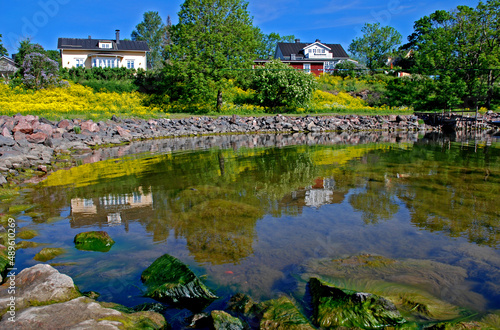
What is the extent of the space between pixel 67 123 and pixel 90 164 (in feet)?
24.0

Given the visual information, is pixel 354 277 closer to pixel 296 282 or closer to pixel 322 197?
pixel 296 282

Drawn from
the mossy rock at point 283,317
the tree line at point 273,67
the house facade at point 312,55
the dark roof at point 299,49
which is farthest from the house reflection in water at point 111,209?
the dark roof at point 299,49

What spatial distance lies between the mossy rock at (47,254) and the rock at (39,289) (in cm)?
116

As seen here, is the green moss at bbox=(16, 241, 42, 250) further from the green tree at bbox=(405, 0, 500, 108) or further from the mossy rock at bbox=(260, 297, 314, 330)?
the green tree at bbox=(405, 0, 500, 108)

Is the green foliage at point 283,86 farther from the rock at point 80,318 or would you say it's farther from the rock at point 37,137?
the rock at point 80,318

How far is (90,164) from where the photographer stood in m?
12.7

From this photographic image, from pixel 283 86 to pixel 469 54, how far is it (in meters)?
17.7

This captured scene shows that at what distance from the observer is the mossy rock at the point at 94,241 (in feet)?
17.3

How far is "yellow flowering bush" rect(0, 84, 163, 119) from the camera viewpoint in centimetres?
2178

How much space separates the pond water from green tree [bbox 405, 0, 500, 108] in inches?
957

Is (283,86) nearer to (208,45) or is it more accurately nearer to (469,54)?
(208,45)

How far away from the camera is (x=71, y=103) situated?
1011 inches

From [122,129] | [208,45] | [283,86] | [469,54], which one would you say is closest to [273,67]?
[283,86]

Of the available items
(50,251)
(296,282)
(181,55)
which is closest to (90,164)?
(50,251)
